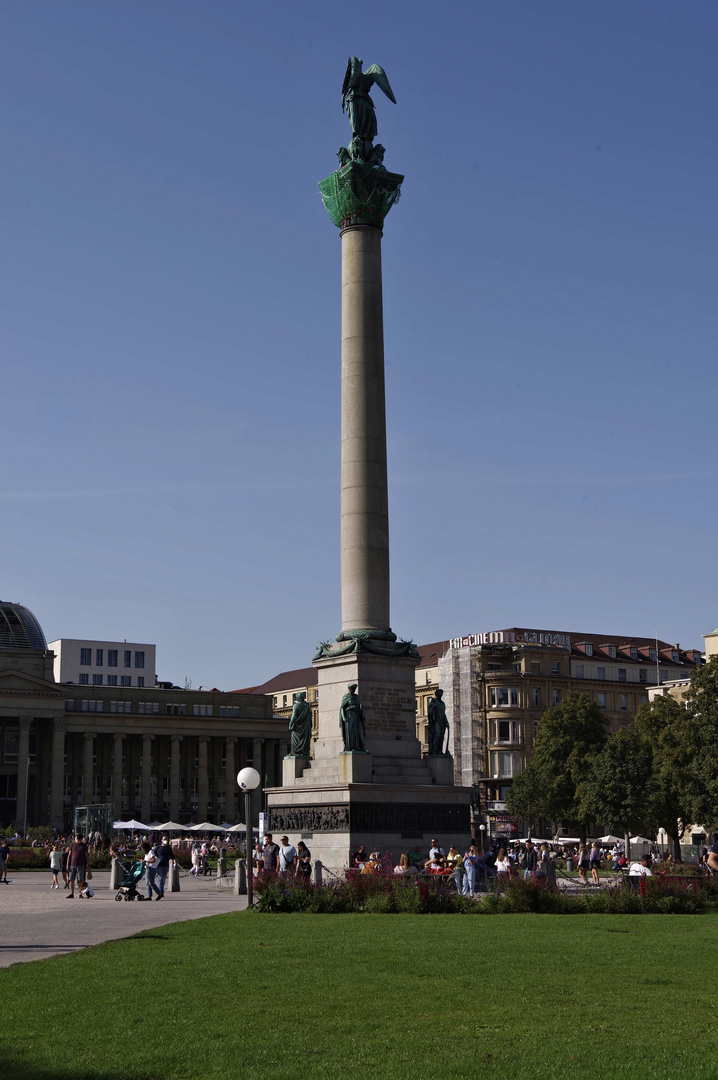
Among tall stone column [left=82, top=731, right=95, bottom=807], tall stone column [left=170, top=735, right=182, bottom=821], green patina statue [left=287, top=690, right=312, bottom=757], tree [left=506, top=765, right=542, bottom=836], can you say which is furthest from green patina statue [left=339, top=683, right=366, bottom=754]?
tall stone column [left=170, top=735, right=182, bottom=821]

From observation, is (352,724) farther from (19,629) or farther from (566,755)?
(19,629)

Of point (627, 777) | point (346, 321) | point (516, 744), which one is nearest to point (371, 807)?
point (346, 321)

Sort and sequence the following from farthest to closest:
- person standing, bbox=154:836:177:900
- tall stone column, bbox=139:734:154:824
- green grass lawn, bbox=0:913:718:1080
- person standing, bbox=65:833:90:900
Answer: tall stone column, bbox=139:734:154:824 → person standing, bbox=65:833:90:900 → person standing, bbox=154:836:177:900 → green grass lawn, bbox=0:913:718:1080

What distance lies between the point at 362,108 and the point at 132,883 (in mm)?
30868

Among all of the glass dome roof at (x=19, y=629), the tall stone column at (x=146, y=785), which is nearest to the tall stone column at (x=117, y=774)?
the tall stone column at (x=146, y=785)

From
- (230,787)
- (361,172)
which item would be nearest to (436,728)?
(361,172)

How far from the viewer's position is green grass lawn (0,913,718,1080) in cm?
1215

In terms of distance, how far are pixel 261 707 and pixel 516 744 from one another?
47.9 metres

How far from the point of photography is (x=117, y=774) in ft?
520

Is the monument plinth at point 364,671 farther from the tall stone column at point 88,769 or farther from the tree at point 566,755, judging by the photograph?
the tall stone column at point 88,769

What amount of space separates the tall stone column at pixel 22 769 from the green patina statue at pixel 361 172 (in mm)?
112704

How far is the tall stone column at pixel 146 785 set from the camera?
15650cm

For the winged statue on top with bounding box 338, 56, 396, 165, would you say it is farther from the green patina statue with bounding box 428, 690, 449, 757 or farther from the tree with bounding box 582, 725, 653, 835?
the tree with bounding box 582, 725, 653, 835

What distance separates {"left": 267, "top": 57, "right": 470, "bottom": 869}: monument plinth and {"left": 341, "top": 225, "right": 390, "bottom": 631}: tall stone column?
0.04 meters
